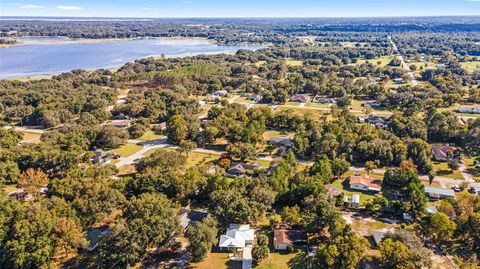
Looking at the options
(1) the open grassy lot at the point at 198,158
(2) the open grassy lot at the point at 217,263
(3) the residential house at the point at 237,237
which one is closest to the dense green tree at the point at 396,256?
(3) the residential house at the point at 237,237

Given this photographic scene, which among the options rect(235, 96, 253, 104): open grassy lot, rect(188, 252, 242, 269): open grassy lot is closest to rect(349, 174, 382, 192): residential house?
rect(188, 252, 242, 269): open grassy lot

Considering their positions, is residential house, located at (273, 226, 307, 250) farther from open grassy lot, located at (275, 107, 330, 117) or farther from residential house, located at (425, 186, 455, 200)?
open grassy lot, located at (275, 107, 330, 117)

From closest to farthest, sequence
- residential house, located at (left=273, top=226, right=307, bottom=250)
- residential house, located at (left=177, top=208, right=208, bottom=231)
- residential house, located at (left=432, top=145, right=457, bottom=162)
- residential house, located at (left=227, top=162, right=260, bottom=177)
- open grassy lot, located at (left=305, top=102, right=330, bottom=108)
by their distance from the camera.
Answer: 1. residential house, located at (left=273, top=226, right=307, bottom=250)
2. residential house, located at (left=177, top=208, right=208, bottom=231)
3. residential house, located at (left=227, top=162, right=260, bottom=177)
4. residential house, located at (left=432, top=145, right=457, bottom=162)
5. open grassy lot, located at (left=305, top=102, right=330, bottom=108)

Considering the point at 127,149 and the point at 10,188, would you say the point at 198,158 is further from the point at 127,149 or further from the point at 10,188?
the point at 10,188

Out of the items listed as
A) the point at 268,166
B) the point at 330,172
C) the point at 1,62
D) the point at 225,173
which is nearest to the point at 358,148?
the point at 330,172

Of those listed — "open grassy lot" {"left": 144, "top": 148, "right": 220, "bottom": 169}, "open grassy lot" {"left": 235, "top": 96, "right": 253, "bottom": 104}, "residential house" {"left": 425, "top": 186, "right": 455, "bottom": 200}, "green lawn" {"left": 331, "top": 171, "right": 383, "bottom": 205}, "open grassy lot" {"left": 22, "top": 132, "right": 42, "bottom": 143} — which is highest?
"open grassy lot" {"left": 235, "top": 96, "right": 253, "bottom": 104}
